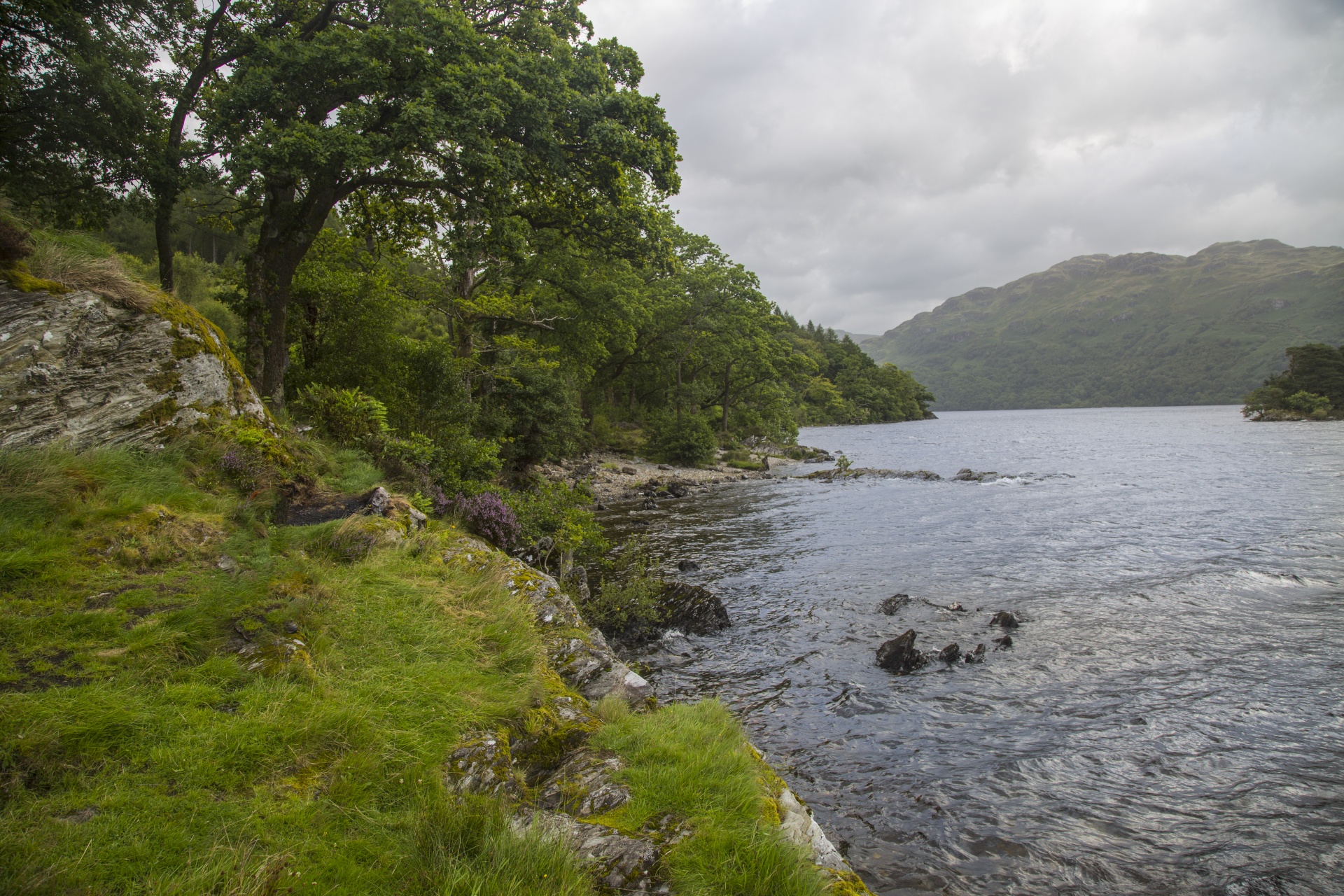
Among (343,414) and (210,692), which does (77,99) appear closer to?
(343,414)

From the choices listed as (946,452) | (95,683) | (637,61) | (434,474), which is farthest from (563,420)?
(946,452)

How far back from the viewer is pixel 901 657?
1037 cm

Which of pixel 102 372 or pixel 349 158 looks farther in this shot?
pixel 349 158

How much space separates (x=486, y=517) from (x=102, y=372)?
6.77 meters

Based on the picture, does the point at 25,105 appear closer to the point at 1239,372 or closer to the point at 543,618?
the point at 543,618

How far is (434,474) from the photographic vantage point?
45.1 feet

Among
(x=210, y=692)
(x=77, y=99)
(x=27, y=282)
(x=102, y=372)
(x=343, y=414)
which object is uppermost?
(x=77, y=99)

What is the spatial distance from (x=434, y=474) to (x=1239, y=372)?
265 meters

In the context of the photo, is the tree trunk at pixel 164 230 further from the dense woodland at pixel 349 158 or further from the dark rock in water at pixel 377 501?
the dark rock in water at pixel 377 501

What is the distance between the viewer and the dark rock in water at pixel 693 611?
12266 mm

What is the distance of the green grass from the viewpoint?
385 centimetres

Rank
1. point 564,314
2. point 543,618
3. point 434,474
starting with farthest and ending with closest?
point 564,314 < point 434,474 < point 543,618

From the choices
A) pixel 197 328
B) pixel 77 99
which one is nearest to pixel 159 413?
pixel 197 328

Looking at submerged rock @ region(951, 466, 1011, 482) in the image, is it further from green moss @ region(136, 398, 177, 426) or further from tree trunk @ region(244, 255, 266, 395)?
green moss @ region(136, 398, 177, 426)
